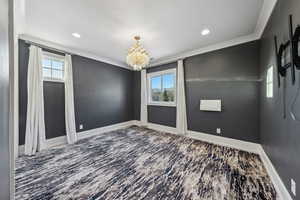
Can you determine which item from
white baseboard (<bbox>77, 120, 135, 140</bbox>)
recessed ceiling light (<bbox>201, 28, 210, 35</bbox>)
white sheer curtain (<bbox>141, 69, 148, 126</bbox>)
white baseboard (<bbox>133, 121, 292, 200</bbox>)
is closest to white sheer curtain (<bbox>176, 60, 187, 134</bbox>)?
white baseboard (<bbox>133, 121, 292, 200</bbox>)

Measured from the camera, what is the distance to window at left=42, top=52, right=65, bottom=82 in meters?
3.04

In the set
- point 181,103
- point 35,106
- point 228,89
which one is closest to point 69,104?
point 35,106

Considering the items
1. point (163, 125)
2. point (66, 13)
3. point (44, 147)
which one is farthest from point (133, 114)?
point (66, 13)

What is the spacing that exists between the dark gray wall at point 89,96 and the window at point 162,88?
1014mm

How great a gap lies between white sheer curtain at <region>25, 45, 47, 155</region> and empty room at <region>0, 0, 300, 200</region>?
0.8 inches

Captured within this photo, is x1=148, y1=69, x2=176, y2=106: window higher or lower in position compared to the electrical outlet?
higher

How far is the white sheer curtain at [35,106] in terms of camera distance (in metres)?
2.61

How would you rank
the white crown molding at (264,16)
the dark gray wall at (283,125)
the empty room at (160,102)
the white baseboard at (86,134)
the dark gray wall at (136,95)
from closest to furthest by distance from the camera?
the dark gray wall at (283,125) → the empty room at (160,102) → the white crown molding at (264,16) → the white baseboard at (86,134) → the dark gray wall at (136,95)

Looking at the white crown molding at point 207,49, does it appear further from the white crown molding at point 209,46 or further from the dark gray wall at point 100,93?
the dark gray wall at point 100,93

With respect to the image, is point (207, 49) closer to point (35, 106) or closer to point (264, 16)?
point (264, 16)

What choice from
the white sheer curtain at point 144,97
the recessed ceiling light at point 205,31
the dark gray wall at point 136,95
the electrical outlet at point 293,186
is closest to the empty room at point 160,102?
the electrical outlet at point 293,186

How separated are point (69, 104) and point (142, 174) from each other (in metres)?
2.67

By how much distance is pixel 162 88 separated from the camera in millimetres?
4668

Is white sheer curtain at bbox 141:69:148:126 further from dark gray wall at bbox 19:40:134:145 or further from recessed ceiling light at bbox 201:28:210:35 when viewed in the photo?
recessed ceiling light at bbox 201:28:210:35
